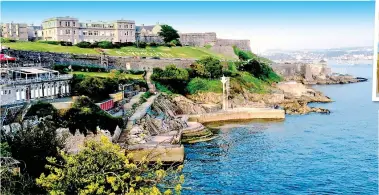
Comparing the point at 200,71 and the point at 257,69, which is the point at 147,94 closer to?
the point at 200,71

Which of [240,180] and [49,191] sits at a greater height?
[49,191]

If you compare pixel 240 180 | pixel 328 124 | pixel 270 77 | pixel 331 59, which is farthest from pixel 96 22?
pixel 331 59

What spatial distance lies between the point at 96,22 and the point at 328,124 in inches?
1397

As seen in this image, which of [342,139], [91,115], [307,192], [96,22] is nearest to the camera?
[307,192]

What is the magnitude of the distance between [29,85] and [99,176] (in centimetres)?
1473

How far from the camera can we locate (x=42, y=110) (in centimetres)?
2164

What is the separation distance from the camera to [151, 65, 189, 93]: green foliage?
A: 4172cm

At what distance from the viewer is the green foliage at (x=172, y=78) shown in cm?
4172

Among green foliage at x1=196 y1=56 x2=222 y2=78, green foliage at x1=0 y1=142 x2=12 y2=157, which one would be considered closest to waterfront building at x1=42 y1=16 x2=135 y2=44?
green foliage at x1=196 y1=56 x2=222 y2=78

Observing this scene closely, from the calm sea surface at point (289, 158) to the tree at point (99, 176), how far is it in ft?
23.2

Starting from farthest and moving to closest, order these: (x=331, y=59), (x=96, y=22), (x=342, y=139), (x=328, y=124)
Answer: (x=331, y=59) → (x=96, y=22) → (x=328, y=124) → (x=342, y=139)

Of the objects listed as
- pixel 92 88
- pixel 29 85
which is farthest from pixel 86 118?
pixel 92 88

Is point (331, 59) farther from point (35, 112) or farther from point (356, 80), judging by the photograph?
point (35, 112)

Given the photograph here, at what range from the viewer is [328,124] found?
3400cm
